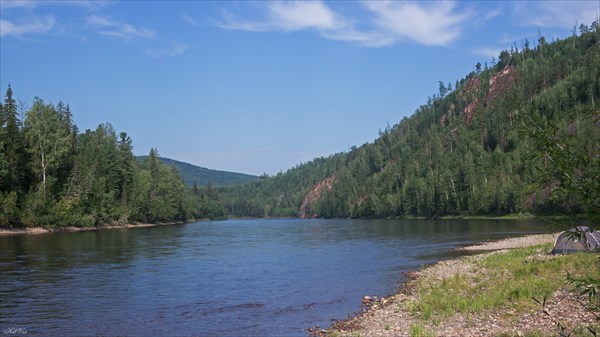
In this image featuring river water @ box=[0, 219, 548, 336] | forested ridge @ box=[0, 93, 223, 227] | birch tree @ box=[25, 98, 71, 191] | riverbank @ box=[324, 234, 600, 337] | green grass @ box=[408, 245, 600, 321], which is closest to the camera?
riverbank @ box=[324, 234, 600, 337]

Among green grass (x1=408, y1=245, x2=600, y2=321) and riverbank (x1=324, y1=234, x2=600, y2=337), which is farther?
green grass (x1=408, y1=245, x2=600, y2=321)

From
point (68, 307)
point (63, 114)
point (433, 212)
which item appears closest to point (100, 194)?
point (63, 114)

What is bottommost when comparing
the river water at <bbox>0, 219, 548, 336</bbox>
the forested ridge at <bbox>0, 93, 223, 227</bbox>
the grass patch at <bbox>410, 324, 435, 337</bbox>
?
the river water at <bbox>0, 219, 548, 336</bbox>

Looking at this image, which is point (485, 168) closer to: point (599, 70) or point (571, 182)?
point (599, 70)

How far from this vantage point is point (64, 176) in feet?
397

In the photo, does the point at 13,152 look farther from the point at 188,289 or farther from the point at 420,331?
the point at 420,331

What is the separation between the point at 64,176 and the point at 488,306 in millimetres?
A: 119853

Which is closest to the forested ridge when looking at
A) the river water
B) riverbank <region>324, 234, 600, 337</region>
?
the river water

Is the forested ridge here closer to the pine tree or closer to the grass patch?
the pine tree

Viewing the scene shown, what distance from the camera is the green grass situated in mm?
21906

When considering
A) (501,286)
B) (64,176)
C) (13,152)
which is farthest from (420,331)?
(64,176)

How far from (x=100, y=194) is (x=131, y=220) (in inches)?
893

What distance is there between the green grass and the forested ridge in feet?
277

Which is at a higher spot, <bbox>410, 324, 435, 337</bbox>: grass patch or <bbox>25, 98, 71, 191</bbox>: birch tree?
<bbox>25, 98, 71, 191</bbox>: birch tree
